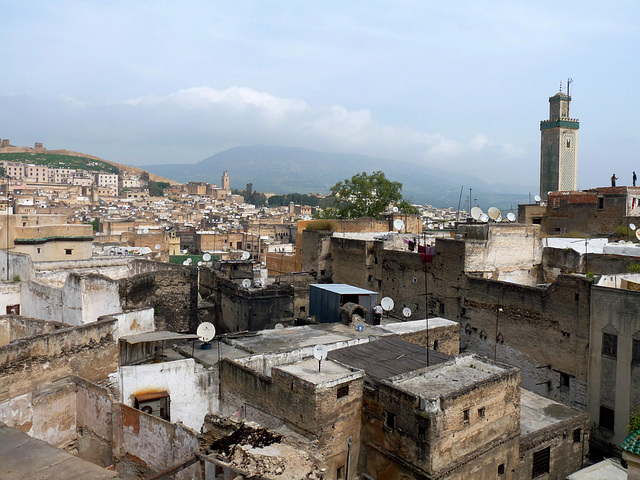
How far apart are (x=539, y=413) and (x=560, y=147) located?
172ft

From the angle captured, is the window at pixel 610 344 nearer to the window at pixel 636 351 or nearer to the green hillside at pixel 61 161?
the window at pixel 636 351

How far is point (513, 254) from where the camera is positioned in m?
24.1

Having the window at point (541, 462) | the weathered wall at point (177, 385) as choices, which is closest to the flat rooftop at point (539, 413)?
the window at point (541, 462)

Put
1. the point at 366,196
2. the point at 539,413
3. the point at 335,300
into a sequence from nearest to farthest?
1. the point at 539,413
2. the point at 335,300
3. the point at 366,196

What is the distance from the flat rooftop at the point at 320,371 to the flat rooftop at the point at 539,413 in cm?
546

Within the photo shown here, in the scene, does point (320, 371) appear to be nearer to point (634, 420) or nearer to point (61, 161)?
point (634, 420)

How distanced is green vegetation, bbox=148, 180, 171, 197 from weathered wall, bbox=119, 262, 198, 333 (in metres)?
156

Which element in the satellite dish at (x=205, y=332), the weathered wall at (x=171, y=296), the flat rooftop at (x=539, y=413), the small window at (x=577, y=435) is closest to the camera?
the flat rooftop at (x=539, y=413)

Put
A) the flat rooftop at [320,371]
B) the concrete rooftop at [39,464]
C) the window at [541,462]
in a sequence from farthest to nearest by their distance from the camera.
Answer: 1. the window at [541,462]
2. the flat rooftop at [320,371]
3. the concrete rooftop at [39,464]

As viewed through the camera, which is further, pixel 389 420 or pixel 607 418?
pixel 607 418

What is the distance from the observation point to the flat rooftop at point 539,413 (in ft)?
48.2

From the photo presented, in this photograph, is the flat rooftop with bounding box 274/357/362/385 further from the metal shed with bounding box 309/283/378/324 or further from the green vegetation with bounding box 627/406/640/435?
the green vegetation with bounding box 627/406/640/435

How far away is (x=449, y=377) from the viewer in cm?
1302

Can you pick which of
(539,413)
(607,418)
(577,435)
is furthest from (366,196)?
(577,435)
